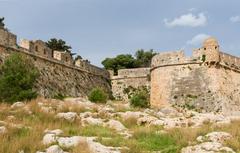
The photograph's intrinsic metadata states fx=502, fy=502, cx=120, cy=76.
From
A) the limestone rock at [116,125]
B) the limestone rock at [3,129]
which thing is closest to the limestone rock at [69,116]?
the limestone rock at [116,125]

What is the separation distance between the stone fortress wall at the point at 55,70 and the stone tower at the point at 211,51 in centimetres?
914

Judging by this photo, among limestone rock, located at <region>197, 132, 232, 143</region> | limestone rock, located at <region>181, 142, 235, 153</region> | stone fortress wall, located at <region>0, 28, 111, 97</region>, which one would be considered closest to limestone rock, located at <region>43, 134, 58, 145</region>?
limestone rock, located at <region>181, 142, 235, 153</region>

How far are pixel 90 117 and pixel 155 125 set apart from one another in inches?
89.9

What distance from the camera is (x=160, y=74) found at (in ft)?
108

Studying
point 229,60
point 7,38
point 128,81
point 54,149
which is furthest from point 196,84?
point 54,149

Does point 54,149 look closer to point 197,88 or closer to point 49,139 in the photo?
point 49,139

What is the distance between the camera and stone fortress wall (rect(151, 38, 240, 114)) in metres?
30.7

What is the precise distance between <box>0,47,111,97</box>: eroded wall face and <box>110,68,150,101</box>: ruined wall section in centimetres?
101

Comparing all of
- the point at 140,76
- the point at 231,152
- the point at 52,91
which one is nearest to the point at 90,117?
the point at 231,152

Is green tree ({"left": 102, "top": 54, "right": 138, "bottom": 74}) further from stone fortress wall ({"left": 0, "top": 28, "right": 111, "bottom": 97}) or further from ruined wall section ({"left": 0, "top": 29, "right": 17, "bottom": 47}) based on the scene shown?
ruined wall section ({"left": 0, "top": 29, "right": 17, "bottom": 47})

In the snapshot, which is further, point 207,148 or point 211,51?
point 211,51

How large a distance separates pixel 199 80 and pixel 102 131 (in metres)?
17.4

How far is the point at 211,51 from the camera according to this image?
30922mm

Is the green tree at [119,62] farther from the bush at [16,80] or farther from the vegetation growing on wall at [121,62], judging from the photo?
the bush at [16,80]
